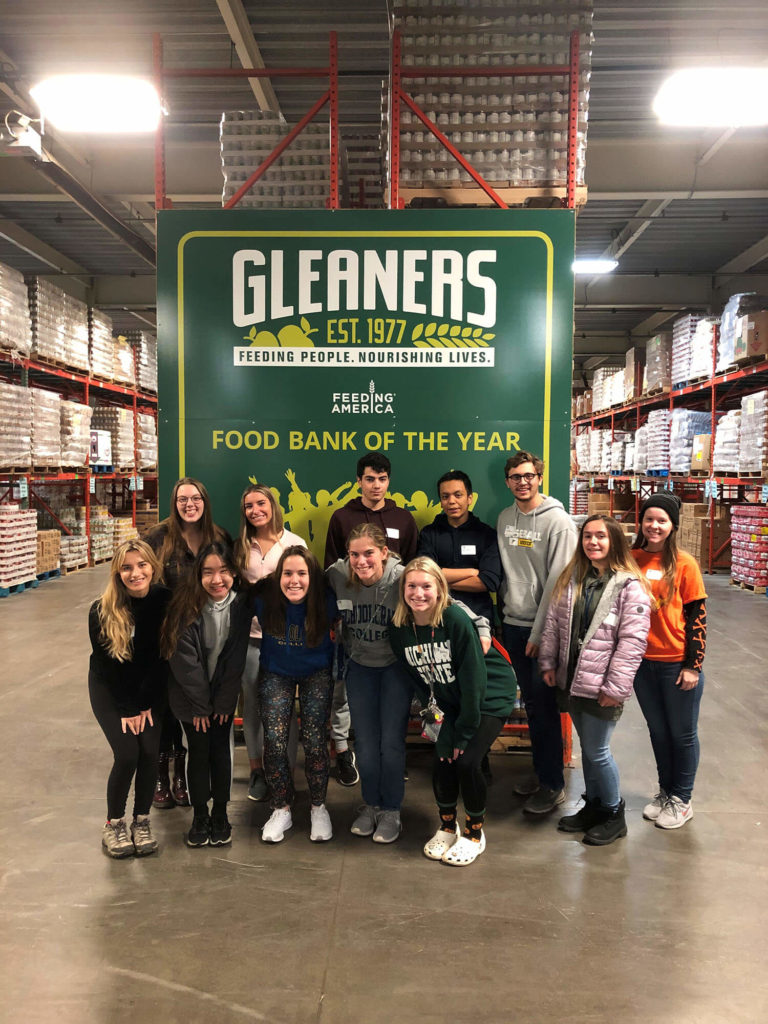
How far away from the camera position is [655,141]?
420 inches

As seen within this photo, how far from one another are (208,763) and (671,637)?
2521 mm

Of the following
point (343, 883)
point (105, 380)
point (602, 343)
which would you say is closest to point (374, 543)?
point (343, 883)

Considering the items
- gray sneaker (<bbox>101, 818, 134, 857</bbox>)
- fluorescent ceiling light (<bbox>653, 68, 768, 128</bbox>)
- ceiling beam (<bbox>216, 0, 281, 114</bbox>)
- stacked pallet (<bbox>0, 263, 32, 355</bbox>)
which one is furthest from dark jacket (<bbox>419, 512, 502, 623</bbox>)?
stacked pallet (<bbox>0, 263, 32, 355</bbox>)

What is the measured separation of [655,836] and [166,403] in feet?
13.4

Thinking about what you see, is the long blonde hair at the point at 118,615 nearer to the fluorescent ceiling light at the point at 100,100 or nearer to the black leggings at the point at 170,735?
the black leggings at the point at 170,735

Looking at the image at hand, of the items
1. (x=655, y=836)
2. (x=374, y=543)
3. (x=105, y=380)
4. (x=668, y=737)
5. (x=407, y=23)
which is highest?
(x=407, y=23)

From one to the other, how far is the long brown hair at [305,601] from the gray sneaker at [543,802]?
161 centimetres

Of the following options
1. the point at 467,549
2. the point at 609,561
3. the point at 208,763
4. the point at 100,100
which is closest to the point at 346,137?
the point at 100,100

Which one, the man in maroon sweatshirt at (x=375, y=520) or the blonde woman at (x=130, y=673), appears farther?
the man in maroon sweatshirt at (x=375, y=520)

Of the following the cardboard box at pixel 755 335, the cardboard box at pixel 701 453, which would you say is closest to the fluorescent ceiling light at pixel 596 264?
the cardboard box at pixel 755 335

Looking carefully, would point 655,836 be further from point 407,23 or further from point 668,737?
point 407,23

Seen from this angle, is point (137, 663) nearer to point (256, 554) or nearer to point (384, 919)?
point (256, 554)

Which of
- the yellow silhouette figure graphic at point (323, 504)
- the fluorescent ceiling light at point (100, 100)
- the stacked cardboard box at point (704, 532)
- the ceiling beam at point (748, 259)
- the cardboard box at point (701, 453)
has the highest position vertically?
the ceiling beam at point (748, 259)

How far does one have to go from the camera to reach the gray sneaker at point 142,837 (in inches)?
149
